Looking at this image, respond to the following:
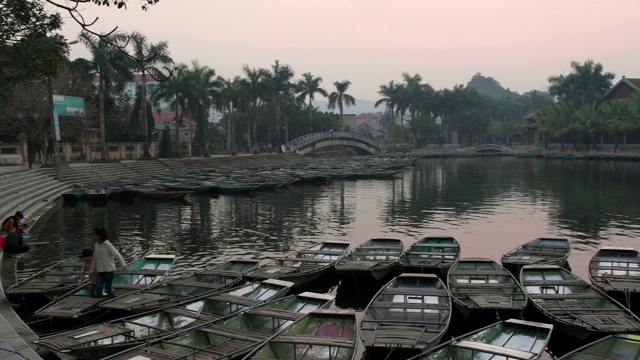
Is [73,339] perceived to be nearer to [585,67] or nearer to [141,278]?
[141,278]

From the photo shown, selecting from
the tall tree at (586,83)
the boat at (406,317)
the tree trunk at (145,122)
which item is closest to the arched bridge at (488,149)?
the tall tree at (586,83)

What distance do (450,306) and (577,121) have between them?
88533 millimetres

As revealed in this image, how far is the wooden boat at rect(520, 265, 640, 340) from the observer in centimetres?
1227

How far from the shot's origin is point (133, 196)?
39.4m

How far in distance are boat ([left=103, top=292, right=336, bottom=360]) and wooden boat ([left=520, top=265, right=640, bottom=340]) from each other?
18.2 feet

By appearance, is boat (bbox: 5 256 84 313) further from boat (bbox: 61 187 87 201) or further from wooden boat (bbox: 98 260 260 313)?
boat (bbox: 61 187 87 201)

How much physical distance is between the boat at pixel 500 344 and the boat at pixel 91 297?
7.86 meters

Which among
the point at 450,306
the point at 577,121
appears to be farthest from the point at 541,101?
the point at 450,306

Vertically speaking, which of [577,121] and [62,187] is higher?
[577,121]

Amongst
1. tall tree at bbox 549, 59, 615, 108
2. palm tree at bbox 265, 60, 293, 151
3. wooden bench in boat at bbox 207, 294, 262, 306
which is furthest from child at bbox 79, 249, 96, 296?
tall tree at bbox 549, 59, 615, 108

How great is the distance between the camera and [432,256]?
19375mm

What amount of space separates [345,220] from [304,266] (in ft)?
46.7

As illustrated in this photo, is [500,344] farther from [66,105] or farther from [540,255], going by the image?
[66,105]

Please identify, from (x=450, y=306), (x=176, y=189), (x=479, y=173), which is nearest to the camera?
(x=450, y=306)
